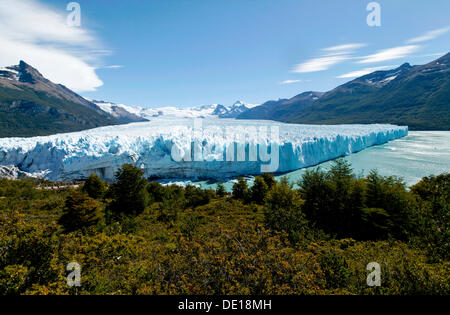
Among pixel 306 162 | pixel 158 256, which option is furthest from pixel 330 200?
pixel 306 162

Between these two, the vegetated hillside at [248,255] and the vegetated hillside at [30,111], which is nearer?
the vegetated hillside at [248,255]

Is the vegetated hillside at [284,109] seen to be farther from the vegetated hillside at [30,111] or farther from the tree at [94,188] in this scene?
the tree at [94,188]

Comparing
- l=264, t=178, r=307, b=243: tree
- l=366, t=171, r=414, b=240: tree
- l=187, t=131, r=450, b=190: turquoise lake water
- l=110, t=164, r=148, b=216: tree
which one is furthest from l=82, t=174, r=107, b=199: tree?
l=366, t=171, r=414, b=240: tree

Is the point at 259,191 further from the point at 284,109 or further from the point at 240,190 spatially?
the point at 284,109

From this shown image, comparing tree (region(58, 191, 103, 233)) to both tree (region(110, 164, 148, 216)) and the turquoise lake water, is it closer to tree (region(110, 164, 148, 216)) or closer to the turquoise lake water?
tree (region(110, 164, 148, 216))

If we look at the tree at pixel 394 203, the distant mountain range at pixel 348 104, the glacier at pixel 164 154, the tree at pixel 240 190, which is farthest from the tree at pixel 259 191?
the distant mountain range at pixel 348 104

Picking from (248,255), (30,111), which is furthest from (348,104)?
(30,111)
